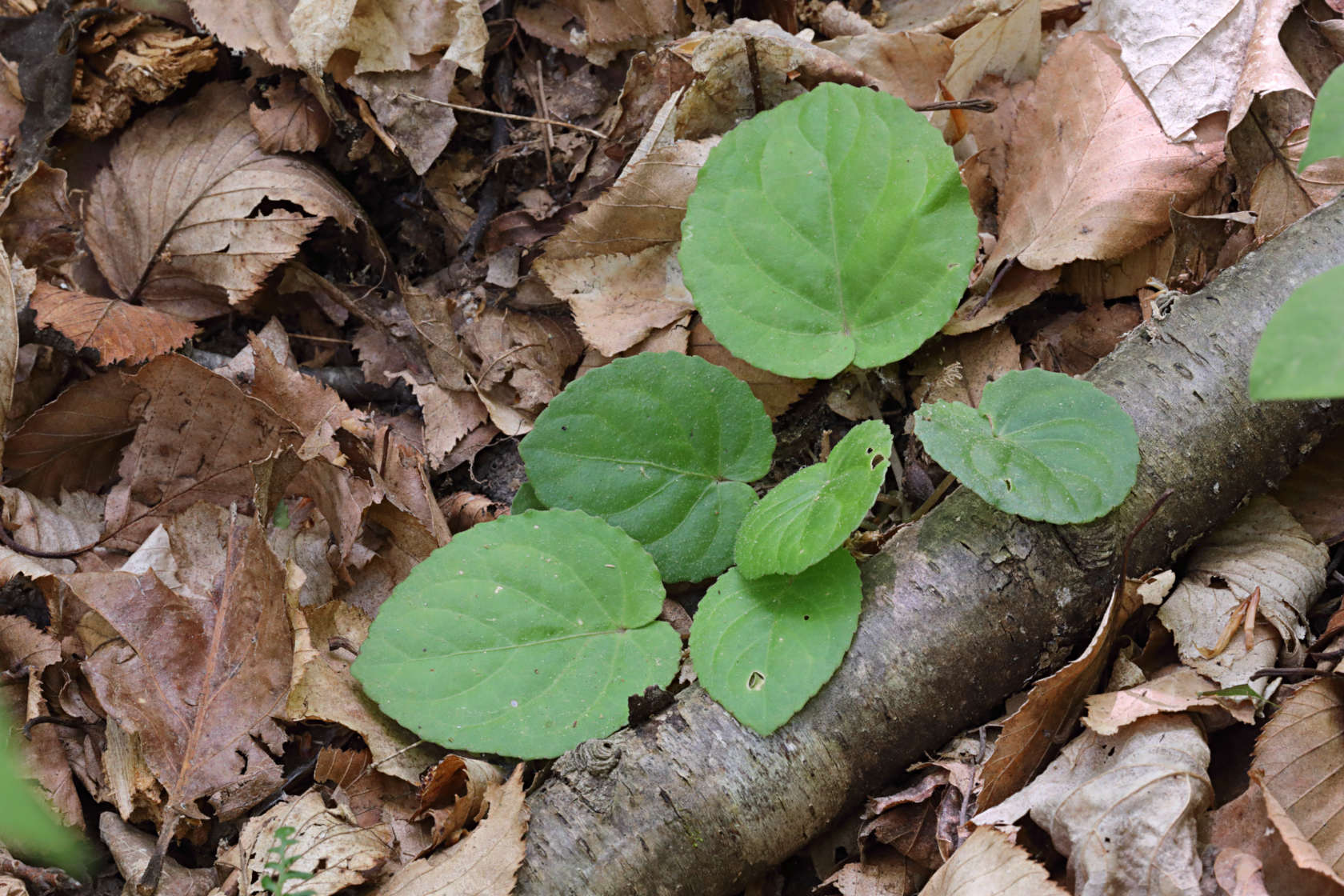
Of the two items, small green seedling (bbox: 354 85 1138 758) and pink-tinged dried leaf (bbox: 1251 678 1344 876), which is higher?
small green seedling (bbox: 354 85 1138 758)

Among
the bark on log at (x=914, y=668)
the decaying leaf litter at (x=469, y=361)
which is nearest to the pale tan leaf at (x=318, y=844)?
the decaying leaf litter at (x=469, y=361)

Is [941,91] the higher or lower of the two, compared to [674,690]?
higher

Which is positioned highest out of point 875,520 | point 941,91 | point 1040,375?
point 941,91

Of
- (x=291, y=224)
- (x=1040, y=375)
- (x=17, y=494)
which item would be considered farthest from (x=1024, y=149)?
(x=17, y=494)

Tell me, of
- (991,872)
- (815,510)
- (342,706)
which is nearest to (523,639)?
(342,706)

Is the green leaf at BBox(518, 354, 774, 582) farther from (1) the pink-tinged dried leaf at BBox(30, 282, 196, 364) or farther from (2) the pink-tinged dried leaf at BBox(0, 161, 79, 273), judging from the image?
(2) the pink-tinged dried leaf at BBox(0, 161, 79, 273)

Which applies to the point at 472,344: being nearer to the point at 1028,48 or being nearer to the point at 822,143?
the point at 822,143

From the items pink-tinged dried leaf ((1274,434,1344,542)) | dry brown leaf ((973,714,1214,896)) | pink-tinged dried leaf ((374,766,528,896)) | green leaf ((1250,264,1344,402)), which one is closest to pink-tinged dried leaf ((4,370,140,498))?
pink-tinged dried leaf ((374,766,528,896))

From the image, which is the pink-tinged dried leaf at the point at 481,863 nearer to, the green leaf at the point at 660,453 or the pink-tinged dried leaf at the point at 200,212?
the green leaf at the point at 660,453
